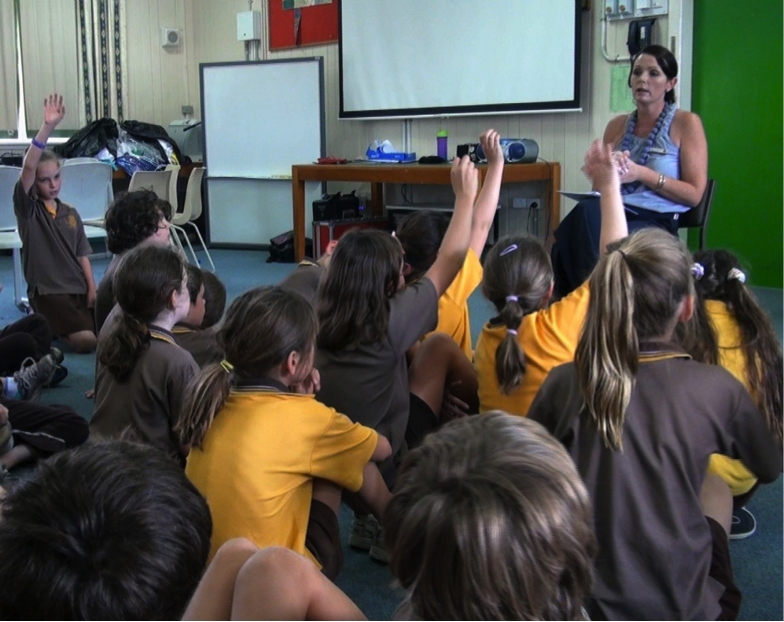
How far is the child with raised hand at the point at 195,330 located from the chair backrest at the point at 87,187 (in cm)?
346

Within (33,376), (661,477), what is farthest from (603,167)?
(33,376)

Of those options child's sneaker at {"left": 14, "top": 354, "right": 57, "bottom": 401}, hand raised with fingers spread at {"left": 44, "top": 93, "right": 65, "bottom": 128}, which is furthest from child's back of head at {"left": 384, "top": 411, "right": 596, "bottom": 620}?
hand raised with fingers spread at {"left": 44, "top": 93, "right": 65, "bottom": 128}

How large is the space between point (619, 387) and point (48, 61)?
7.62m

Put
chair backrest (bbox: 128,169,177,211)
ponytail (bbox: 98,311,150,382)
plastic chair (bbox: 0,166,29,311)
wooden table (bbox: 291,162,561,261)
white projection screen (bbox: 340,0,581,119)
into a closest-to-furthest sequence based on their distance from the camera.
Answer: ponytail (bbox: 98,311,150,382) → plastic chair (bbox: 0,166,29,311) → wooden table (bbox: 291,162,561,261) → white projection screen (bbox: 340,0,581,119) → chair backrest (bbox: 128,169,177,211)

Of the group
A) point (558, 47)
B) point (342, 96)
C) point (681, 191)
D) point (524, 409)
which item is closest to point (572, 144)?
point (558, 47)

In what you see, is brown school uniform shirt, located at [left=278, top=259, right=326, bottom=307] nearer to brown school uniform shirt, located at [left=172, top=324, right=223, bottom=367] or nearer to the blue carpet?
brown school uniform shirt, located at [left=172, top=324, right=223, bottom=367]

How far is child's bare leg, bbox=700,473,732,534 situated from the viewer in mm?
1539

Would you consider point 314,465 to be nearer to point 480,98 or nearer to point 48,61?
point 480,98

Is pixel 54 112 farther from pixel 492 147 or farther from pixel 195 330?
pixel 492 147

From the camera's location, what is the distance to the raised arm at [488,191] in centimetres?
215

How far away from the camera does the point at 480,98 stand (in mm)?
6191

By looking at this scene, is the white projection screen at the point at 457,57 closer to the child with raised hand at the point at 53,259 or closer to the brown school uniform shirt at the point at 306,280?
the child with raised hand at the point at 53,259

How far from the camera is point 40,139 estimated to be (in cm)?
376

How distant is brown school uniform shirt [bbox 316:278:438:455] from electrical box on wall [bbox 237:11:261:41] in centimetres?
644
